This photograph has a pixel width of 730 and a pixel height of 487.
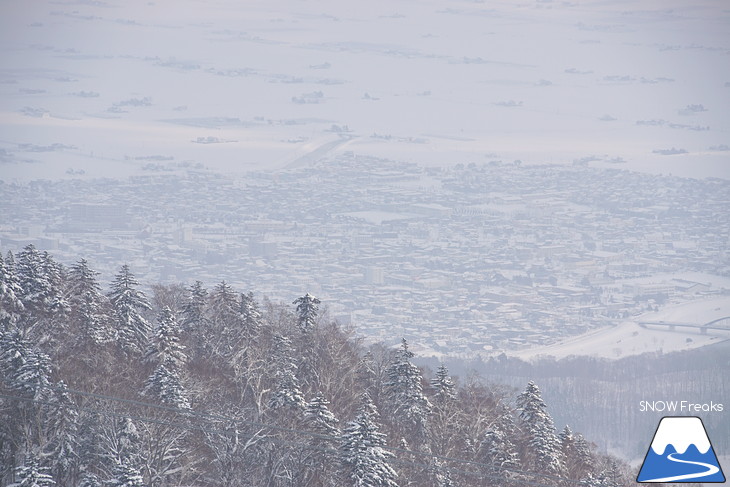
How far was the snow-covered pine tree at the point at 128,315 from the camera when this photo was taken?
48125 mm

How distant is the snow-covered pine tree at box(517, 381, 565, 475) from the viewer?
47.6m

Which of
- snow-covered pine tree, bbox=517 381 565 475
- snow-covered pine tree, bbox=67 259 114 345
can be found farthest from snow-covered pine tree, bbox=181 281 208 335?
snow-covered pine tree, bbox=517 381 565 475

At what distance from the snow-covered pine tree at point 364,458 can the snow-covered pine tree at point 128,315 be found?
541 inches

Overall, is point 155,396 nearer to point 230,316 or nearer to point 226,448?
point 226,448

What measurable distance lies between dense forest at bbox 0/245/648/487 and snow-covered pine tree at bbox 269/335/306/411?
0.08 meters

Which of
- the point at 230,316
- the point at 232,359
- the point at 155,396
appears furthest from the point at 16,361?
the point at 230,316

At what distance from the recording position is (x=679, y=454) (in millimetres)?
15883

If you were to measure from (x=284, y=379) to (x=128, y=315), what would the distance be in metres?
8.42

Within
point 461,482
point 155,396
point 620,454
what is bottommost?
point 620,454

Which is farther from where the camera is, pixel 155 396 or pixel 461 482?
pixel 461 482

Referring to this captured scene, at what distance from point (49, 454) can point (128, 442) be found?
7.49ft

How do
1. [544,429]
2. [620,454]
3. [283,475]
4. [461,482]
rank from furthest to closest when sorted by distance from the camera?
[620,454] → [544,429] → [461,482] → [283,475]

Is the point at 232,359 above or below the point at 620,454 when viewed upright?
above

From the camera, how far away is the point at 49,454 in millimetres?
34812
